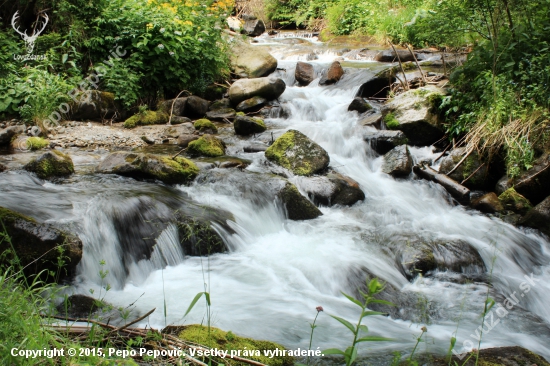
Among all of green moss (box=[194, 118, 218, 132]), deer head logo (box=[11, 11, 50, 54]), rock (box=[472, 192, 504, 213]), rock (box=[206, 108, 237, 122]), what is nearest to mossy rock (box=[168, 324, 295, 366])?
rock (box=[472, 192, 504, 213])

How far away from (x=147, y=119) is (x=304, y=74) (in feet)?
16.9

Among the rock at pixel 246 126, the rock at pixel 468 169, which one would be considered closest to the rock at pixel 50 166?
the rock at pixel 246 126

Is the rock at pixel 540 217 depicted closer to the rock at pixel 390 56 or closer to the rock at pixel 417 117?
the rock at pixel 417 117

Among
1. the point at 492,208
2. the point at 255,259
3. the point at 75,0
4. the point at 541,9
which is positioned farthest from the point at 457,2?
the point at 75,0

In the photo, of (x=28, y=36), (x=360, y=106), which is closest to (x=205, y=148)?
(x=360, y=106)

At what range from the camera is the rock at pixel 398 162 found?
7.43 m

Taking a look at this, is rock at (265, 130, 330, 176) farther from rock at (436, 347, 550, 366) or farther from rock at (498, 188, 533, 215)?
rock at (436, 347, 550, 366)

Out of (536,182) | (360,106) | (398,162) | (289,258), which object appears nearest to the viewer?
(289,258)

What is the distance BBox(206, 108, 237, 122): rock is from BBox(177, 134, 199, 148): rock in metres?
1.68

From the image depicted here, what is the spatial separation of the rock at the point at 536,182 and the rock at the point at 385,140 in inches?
Result: 87.2

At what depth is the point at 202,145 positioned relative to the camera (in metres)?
7.57

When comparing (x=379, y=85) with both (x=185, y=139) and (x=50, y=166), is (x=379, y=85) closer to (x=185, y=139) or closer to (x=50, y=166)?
(x=185, y=139)

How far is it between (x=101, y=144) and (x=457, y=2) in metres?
7.60

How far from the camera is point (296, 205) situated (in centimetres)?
602
